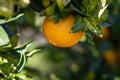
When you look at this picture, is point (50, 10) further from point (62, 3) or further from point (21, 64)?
point (21, 64)

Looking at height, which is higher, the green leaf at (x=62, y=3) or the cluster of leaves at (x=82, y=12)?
the green leaf at (x=62, y=3)

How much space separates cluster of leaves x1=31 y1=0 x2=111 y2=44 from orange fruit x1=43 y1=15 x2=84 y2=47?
2 centimetres

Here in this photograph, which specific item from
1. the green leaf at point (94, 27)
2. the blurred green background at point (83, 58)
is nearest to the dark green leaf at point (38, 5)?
the green leaf at point (94, 27)

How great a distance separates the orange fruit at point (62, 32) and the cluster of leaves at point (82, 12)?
0.02 metres

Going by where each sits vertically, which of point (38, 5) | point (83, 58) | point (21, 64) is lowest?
point (83, 58)

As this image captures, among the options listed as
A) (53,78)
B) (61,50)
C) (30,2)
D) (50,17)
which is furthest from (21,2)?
(61,50)

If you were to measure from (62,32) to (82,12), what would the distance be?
Answer: 9 cm

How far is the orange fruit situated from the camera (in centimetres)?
121

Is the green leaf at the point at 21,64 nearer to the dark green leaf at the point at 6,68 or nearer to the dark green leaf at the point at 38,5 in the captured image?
the dark green leaf at the point at 6,68

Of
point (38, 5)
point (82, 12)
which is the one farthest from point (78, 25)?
point (38, 5)

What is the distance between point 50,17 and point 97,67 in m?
1.24

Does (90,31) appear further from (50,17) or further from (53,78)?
(53,78)

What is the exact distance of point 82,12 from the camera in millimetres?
1188

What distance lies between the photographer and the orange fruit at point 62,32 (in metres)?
1.21
